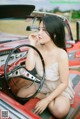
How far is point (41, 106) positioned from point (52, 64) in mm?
235

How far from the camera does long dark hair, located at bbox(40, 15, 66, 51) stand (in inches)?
47.5

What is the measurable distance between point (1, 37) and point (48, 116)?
0.53 metres

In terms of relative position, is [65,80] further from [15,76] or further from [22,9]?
[22,9]

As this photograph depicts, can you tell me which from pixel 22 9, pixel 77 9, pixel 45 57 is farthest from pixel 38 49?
pixel 77 9

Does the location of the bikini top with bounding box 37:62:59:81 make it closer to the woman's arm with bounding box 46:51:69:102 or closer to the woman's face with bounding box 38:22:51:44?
→ the woman's arm with bounding box 46:51:69:102

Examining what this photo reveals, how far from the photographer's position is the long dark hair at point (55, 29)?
3.96 feet

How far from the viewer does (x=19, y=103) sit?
44.7 inches

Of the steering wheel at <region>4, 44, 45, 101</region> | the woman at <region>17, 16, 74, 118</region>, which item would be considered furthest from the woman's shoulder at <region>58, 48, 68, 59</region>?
the steering wheel at <region>4, 44, 45, 101</region>

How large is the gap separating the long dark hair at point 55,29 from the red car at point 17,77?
0.12 metres

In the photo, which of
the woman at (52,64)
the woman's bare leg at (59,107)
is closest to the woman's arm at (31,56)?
the woman at (52,64)

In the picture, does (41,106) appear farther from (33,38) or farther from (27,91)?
(33,38)

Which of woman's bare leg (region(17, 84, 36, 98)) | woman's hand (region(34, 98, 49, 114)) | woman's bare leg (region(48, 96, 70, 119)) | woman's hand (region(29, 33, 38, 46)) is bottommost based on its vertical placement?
woman's bare leg (region(48, 96, 70, 119))

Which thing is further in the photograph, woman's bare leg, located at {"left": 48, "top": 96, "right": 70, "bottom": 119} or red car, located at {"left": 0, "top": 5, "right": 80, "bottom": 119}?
woman's bare leg, located at {"left": 48, "top": 96, "right": 70, "bottom": 119}

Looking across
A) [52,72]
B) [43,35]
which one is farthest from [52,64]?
[43,35]
